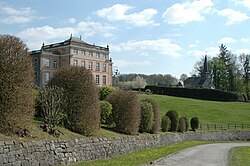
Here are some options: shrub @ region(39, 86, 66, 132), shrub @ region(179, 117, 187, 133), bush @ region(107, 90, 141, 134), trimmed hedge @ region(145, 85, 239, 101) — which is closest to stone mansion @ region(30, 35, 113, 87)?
trimmed hedge @ region(145, 85, 239, 101)

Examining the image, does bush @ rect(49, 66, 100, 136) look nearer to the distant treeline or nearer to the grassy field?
the grassy field

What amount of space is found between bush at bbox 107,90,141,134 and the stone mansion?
49.9 metres

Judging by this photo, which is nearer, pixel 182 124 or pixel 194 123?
pixel 182 124

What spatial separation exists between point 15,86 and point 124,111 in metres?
10.2

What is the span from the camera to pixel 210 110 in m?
61.8

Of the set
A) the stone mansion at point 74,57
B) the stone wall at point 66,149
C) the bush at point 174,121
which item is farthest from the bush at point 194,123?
the stone mansion at point 74,57

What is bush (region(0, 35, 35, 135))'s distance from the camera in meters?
11.4

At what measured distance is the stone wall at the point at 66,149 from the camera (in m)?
10.9

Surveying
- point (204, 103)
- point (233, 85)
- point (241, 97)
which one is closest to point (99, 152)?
point (204, 103)

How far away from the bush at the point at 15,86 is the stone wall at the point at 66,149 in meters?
0.85

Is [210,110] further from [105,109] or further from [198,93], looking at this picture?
[105,109]

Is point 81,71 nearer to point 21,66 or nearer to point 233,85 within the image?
point 21,66

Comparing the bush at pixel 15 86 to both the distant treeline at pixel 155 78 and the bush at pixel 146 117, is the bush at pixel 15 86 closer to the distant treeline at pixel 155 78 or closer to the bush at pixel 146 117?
the bush at pixel 146 117

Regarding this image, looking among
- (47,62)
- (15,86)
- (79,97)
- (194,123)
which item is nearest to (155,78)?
(47,62)
